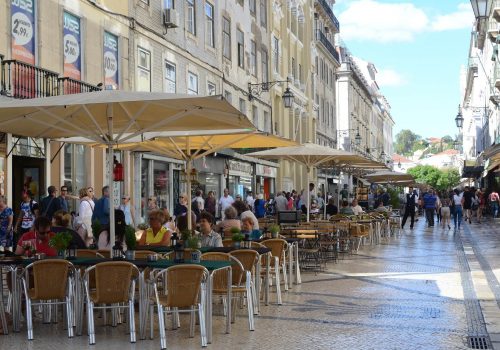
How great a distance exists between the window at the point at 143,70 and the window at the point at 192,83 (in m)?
3.67

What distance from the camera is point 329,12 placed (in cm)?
5659

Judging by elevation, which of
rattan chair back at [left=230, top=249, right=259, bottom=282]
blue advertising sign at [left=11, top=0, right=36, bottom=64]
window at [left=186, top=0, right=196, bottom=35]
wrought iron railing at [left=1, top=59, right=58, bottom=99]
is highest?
window at [left=186, top=0, right=196, bottom=35]

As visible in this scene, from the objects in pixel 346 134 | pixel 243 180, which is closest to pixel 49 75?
pixel 243 180

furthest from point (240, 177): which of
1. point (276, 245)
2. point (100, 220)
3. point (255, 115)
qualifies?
point (276, 245)

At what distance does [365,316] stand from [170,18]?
16.6 m

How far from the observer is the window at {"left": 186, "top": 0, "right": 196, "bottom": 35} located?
2727 centimetres

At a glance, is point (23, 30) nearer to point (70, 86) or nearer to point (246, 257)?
point (70, 86)

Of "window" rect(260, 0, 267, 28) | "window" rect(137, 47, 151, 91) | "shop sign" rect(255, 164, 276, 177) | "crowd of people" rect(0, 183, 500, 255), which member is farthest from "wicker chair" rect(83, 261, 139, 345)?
"window" rect(260, 0, 267, 28)

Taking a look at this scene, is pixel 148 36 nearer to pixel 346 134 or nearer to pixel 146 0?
pixel 146 0

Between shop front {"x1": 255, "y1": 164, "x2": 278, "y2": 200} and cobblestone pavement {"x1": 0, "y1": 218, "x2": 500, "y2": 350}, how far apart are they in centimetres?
2131

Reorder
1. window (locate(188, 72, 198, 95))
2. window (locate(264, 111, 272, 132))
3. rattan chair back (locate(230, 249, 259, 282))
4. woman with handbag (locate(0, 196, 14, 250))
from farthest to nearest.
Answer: window (locate(264, 111, 272, 132))
window (locate(188, 72, 198, 95))
woman with handbag (locate(0, 196, 14, 250))
rattan chair back (locate(230, 249, 259, 282))

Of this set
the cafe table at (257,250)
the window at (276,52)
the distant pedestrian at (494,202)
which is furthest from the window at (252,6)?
the cafe table at (257,250)

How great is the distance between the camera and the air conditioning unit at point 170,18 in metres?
24.4

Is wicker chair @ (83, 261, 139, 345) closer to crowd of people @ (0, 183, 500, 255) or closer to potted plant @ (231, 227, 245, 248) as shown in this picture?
crowd of people @ (0, 183, 500, 255)
